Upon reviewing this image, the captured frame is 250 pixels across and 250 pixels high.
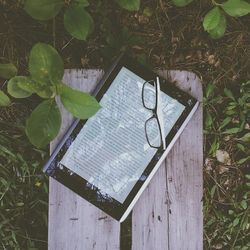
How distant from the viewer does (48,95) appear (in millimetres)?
1379

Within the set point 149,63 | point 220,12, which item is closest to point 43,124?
point 149,63

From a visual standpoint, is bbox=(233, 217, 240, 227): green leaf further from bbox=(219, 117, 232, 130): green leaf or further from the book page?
the book page

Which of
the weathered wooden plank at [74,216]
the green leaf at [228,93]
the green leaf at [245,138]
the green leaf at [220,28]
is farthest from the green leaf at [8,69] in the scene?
the green leaf at [245,138]

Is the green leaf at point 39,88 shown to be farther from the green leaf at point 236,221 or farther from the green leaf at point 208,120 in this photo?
the green leaf at point 236,221

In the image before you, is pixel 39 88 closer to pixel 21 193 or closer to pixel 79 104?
pixel 79 104

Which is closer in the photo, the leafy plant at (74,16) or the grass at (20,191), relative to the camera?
the leafy plant at (74,16)

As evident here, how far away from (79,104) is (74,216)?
1.28 feet

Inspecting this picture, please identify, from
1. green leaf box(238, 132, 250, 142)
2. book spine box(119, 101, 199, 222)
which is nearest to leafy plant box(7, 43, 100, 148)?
book spine box(119, 101, 199, 222)

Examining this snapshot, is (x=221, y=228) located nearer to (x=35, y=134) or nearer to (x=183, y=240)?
(x=183, y=240)

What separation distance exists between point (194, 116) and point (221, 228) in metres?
0.59

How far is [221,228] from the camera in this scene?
1.90 meters

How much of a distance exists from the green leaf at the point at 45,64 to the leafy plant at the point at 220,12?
507mm

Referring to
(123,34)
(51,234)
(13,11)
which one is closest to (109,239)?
(51,234)

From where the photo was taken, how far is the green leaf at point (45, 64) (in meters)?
1.33
